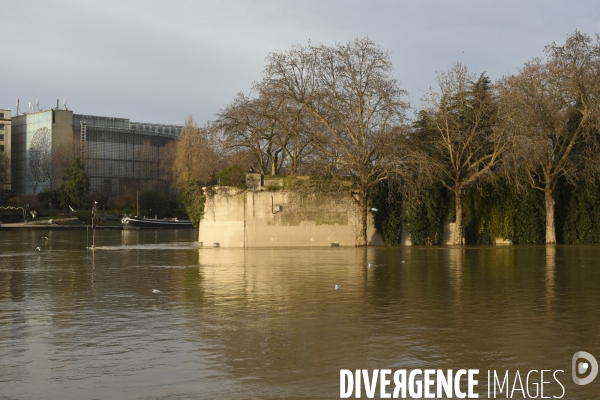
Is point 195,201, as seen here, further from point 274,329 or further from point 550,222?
point 274,329

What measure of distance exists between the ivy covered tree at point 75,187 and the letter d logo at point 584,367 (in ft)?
331

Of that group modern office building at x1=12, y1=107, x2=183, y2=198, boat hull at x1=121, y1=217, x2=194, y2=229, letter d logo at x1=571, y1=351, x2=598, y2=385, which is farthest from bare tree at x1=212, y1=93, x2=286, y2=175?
modern office building at x1=12, y1=107, x2=183, y2=198

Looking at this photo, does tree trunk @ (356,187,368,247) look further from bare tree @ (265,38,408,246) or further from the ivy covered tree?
the ivy covered tree

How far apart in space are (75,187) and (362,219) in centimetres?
7205

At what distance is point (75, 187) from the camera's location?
105375 mm

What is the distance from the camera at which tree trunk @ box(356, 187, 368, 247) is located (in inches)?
1660

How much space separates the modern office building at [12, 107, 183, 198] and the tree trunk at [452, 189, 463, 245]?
86410mm

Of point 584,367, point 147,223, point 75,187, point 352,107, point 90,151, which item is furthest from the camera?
point 90,151

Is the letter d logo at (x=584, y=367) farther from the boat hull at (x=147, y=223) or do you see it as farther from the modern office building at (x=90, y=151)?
the modern office building at (x=90, y=151)

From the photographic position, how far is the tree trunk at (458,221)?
43562mm

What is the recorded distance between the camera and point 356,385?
29.3 feet

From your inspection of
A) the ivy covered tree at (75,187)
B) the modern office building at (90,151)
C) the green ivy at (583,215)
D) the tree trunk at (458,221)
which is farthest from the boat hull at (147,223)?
the green ivy at (583,215)

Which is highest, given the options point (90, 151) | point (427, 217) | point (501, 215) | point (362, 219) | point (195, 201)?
point (90, 151)

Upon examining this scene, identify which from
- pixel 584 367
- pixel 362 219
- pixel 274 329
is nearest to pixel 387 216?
pixel 362 219
